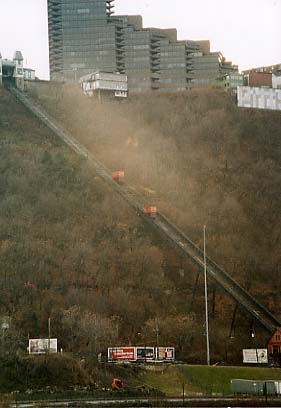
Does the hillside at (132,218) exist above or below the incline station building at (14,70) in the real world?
below

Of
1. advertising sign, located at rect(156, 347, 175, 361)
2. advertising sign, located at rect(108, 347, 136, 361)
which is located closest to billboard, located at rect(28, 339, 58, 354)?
advertising sign, located at rect(108, 347, 136, 361)

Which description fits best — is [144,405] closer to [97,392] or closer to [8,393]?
[97,392]

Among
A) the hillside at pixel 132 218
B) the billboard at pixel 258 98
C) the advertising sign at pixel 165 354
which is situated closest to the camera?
the advertising sign at pixel 165 354

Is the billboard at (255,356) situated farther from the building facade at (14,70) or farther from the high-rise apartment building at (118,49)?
the high-rise apartment building at (118,49)

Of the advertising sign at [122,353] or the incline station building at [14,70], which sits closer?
the advertising sign at [122,353]

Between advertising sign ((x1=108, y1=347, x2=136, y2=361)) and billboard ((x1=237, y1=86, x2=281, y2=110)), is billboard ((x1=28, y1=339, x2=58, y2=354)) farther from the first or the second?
billboard ((x1=237, y1=86, x2=281, y2=110))

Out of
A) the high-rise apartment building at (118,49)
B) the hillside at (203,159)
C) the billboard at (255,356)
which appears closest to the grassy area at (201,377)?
the billboard at (255,356)
